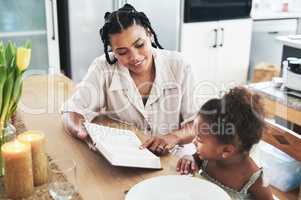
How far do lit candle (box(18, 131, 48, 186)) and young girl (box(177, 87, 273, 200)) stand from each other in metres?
0.43

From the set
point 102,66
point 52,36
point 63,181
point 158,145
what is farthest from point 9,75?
point 52,36

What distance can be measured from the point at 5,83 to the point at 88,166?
0.34 metres

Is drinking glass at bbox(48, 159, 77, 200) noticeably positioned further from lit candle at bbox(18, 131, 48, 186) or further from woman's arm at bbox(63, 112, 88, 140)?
woman's arm at bbox(63, 112, 88, 140)

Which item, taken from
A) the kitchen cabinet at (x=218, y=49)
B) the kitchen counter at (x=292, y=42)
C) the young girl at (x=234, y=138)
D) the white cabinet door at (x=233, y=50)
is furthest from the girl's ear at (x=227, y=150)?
the white cabinet door at (x=233, y=50)

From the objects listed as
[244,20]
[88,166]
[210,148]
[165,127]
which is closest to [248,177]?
[210,148]

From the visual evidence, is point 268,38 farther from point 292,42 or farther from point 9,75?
point 9,75

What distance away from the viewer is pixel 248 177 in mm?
1038

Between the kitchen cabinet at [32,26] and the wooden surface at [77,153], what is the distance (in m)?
1.18

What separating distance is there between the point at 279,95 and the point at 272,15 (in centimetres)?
204

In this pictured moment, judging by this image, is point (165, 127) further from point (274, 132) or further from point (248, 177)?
point (248, 177)

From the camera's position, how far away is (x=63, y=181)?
1.02m

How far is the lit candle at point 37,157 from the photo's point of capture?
101 cm

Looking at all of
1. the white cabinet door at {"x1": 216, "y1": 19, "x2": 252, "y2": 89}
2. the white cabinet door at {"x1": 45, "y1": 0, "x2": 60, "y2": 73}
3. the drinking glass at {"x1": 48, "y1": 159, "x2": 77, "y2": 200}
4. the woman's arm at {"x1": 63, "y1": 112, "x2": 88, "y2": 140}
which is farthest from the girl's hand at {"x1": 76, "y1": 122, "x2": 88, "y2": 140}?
the white cabinet door at {"x1": 216, "y1": 19, "x2": 252, "y2": 89}

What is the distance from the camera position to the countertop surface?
1.97 m
